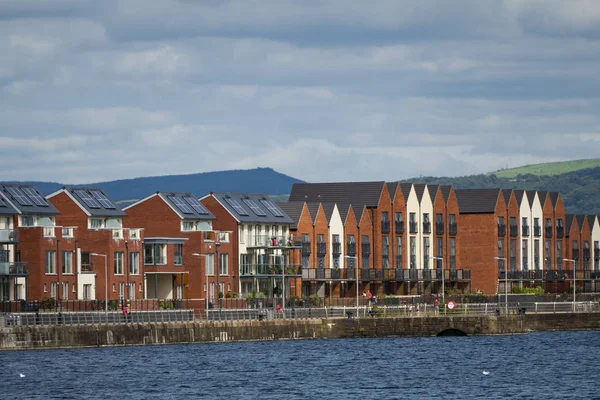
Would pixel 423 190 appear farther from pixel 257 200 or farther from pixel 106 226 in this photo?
pixel 106 226

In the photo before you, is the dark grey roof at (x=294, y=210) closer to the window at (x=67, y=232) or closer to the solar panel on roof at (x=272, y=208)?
the solar panel on roof at (x=272, y=208)

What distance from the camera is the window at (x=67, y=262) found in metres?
139

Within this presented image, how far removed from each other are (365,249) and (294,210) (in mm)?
12258

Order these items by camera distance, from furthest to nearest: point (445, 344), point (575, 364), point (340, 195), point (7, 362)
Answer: point (340, 195), point (445, 344), point (575, 364), point (7, 362)

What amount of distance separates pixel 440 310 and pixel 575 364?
31.9m

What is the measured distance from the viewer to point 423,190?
192 metres

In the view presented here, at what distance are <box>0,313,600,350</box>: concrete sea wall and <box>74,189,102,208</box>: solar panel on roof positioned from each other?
A: 2741 centimetres

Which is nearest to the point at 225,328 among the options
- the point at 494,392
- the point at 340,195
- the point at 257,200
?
the point at 494,392

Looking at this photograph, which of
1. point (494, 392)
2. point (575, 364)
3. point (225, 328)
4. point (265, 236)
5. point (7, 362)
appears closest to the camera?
point (494, 392)

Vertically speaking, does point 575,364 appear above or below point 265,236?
below

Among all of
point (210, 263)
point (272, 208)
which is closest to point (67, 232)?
point (210, 263)

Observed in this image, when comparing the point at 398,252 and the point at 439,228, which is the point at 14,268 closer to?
the point at 398,252

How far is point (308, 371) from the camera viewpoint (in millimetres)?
Result: 107000

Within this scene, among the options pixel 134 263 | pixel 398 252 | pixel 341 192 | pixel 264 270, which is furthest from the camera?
pixel 341 192
